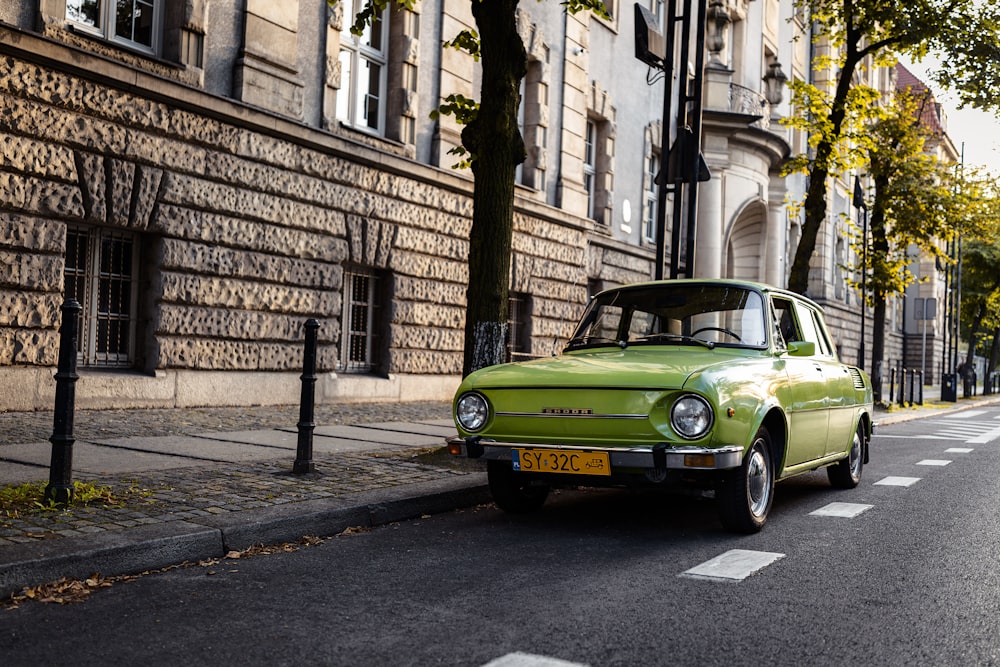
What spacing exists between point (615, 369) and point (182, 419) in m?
6.39

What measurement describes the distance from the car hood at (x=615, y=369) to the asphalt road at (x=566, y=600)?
0.92 m

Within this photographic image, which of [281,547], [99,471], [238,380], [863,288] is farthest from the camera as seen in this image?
[863,288]

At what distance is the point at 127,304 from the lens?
39.8 feet

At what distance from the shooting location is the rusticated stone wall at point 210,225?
10.6 m

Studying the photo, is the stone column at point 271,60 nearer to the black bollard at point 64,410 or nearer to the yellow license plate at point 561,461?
the black bollard at point 64,410

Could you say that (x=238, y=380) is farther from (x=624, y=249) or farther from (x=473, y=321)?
(x=624, y=249)

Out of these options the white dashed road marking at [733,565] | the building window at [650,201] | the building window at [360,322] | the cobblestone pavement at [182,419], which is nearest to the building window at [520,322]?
the building window at [360,322]

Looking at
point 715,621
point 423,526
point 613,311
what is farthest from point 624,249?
point 715,621

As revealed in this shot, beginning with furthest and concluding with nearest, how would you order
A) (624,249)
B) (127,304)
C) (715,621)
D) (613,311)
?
(624,249) → (127,304) → (613,311) → (715,621)

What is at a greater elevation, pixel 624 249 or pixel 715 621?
pixel 624 249

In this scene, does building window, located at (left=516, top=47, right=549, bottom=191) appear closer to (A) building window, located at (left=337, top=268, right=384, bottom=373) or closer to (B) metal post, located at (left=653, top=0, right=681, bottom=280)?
(A) building window, located at (left=337, top=268, right=384, bottom=373)

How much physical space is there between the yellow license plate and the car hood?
41 centimetres

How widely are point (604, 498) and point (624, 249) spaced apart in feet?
54.4

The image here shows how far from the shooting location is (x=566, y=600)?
14.6 feet
